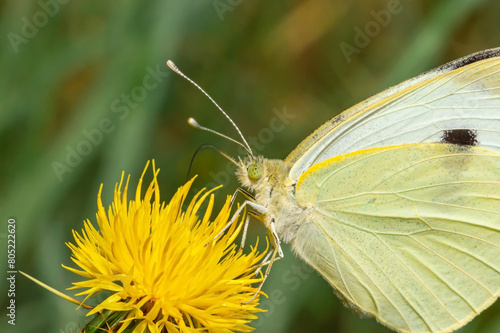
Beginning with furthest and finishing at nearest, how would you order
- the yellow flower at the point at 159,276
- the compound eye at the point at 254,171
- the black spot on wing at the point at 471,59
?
the black spot on wing at the point at 471,59, the compound eye at the point at 254,171, the yellow flower at the point at 159,276

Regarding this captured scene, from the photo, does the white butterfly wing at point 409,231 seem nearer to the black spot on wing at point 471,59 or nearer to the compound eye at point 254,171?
the compound eye at point 254,171

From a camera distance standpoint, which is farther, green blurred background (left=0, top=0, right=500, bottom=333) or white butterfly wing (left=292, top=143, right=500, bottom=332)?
green blurred background (left=0, top=0, right=500, bottom=333)

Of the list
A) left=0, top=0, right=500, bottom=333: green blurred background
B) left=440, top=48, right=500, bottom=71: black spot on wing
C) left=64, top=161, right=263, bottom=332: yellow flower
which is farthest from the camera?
left=0, top=0, right=500, bottom=333: green blurred background

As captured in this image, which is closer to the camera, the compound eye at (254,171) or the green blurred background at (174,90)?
the compound eye at (254,171)

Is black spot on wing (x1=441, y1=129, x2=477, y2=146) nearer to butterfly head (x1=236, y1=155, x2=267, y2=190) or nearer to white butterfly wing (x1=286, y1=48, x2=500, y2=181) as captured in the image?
white butterfly wing (x1=286, y1=48, x2=500, y2=181)

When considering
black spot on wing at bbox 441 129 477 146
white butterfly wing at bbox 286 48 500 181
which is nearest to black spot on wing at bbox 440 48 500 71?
white butterfly wing at bbox 286 48 500 181

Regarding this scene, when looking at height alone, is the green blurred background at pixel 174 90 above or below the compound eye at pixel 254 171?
above

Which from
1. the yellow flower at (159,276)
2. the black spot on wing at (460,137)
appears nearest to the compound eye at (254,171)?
the yellow flower at (159,276)

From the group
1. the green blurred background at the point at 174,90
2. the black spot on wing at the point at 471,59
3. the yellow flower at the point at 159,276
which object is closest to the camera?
the yellow flower at the point at 159,276
